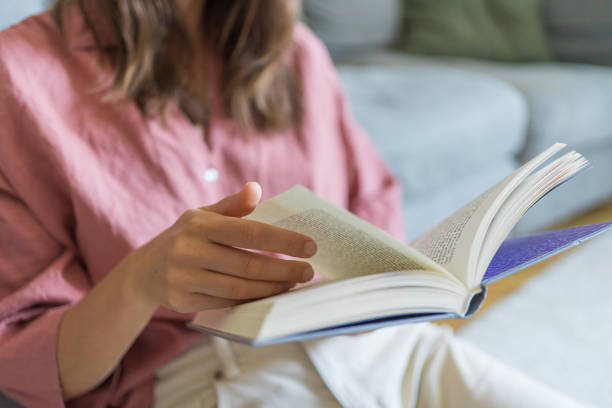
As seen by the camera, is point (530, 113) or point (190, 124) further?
point (530, 113)

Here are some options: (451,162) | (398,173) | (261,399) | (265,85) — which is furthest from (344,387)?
(451,162)

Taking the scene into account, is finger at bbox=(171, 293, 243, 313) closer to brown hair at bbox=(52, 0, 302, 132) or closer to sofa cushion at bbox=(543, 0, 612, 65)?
brown hair at bbox=(52, 0, 302, 132)

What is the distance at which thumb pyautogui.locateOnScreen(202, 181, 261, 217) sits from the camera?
431mm

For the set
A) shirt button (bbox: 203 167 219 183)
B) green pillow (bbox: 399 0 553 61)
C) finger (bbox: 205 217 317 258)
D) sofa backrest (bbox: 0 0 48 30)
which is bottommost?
green pillow (bbox: 399 0 553 61)

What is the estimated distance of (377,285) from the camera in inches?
14.3

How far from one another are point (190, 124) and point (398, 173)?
624 millimetres

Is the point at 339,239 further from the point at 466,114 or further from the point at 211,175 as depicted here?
the point at 466,114

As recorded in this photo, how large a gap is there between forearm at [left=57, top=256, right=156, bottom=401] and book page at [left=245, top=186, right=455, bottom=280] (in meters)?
0.15

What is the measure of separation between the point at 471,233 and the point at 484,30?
6.08 feet

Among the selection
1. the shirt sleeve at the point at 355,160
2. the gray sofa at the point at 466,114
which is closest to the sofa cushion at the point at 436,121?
the gray sofa at the point at 466,114

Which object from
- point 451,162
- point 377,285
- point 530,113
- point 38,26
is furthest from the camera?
point 530,113

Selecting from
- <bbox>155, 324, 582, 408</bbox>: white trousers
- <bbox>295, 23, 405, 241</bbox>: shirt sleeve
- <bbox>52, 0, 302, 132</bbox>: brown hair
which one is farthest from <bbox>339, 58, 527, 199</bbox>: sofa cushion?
<bbox>155, 324, 582, 408</bbox>: white trousers

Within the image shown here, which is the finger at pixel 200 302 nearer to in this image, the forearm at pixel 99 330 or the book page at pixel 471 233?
the forearm at pixel 99 330

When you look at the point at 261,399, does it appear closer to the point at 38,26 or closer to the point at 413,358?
the point at 413,358
